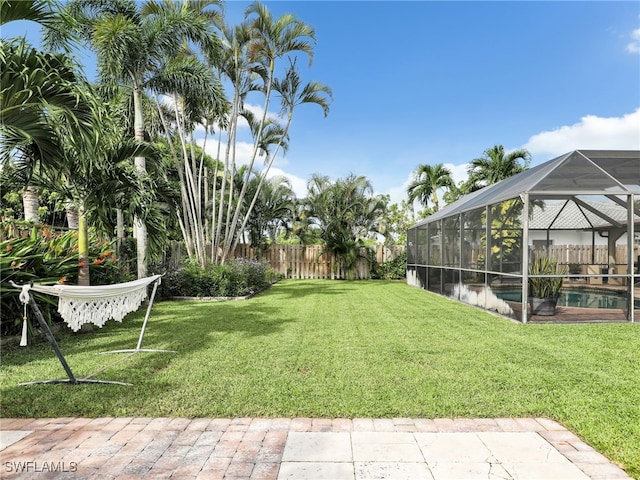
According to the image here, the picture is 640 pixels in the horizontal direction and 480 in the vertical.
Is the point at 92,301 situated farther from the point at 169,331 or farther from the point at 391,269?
the point at 391,269

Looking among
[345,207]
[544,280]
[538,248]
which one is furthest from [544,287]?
[345,207]

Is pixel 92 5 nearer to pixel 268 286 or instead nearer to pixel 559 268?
pixel 268 286

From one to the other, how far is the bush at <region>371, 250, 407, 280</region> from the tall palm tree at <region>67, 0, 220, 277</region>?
36.1ft

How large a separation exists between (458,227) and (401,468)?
7.90 metres

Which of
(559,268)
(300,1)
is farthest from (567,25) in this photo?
(300,1)

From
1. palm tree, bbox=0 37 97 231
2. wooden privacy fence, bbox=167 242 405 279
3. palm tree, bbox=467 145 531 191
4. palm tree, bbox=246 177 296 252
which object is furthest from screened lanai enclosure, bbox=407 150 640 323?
palm tree, bbox=246 177 296 252

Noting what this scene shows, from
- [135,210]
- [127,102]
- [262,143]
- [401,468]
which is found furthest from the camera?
[262,143]

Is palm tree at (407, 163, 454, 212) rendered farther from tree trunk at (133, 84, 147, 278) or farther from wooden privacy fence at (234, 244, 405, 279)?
tree trunk at (133, 84, 147, 278)

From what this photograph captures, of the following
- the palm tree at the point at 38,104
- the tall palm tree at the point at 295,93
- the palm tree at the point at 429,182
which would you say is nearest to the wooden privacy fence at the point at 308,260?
the palm tree at the point at 429,182

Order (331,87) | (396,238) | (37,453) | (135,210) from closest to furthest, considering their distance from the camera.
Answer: (37,453) < (135,210) < (331,87) < (396,238)

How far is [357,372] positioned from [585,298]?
8282 mm

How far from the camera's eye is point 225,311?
7609 mm

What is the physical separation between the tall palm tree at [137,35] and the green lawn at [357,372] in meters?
3.23

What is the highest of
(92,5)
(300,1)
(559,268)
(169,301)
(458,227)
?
(300,1)
